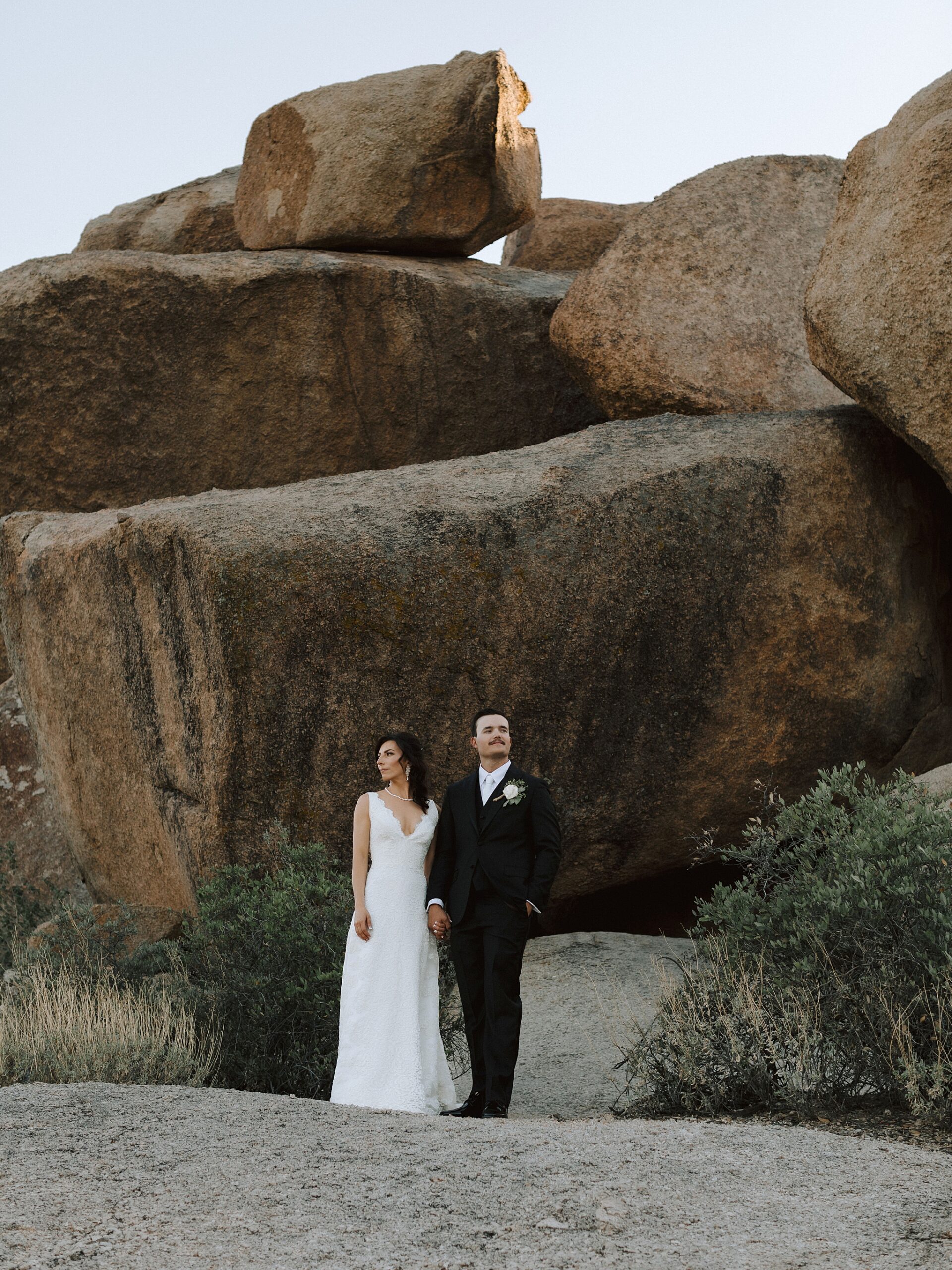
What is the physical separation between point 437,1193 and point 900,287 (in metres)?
6.43

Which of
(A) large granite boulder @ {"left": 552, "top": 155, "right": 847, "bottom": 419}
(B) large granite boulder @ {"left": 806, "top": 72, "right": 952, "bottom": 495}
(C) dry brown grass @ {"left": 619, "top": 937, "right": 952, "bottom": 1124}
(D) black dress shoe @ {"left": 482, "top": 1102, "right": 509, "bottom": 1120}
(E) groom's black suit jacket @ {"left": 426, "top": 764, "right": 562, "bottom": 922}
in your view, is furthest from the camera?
(A) large granite boulder @ {"left": 552, "top": 155, "right": 847, "bottom": 419}

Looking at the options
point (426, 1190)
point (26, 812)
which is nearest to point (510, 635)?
point (426, 1190)

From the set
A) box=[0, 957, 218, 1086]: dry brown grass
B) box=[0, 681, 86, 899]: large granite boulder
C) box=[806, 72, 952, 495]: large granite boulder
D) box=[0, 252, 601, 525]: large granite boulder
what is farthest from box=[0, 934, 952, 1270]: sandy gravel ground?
box=[0, 252, 601, 525]: large granite boulder

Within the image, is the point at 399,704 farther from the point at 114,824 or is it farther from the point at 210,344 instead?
the point at 210,344

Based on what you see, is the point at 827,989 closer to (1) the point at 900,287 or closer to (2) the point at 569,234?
(1) the point at 900,287

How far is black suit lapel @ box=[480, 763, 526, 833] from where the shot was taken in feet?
19.5

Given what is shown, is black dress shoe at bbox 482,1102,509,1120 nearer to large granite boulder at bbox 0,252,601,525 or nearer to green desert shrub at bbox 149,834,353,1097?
green desert shrub at bbox 149,834,353,1097

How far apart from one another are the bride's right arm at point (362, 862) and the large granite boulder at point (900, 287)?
15.0ft

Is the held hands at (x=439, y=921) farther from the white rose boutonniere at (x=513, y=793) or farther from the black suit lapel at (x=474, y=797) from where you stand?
the white rose boutonniere at (x=513, y=793)

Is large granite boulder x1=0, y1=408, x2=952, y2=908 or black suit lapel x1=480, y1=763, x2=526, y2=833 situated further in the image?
large granite boulder x1=0, y1=408, x2=952, y2=908

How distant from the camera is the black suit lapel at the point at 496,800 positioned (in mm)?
5957

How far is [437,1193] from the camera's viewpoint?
12.8 feet

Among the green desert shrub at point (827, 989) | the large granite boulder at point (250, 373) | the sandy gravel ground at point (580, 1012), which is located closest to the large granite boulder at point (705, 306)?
the large granite boulder at point (250, 373)

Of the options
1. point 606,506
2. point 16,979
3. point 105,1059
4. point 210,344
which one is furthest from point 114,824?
point 210,344
